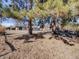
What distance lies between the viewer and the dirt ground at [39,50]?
45.5 feet

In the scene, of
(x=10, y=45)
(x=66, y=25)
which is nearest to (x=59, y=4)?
(x=66, y=25)

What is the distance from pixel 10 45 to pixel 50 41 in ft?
14.2

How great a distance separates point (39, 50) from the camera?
1555cm

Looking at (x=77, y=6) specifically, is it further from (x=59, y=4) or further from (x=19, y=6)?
A: (x=19, y=6)

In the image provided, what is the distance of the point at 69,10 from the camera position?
60.3 feet

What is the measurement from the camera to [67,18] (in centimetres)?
1984

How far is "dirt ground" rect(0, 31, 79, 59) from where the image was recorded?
13.9m

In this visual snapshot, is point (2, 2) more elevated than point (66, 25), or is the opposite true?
point (2, 2)

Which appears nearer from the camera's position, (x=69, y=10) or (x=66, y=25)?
(x=69, y=10)

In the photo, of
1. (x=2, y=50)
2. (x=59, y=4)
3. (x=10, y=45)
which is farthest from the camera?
(x=59, y=4)

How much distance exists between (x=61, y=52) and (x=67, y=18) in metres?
4.67

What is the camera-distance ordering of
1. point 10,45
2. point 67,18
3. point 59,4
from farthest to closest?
point 67,18, point 59,4, point 10,45

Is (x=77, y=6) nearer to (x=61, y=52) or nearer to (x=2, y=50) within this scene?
(x=61, y=52)

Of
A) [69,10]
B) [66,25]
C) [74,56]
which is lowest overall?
[74,56]
